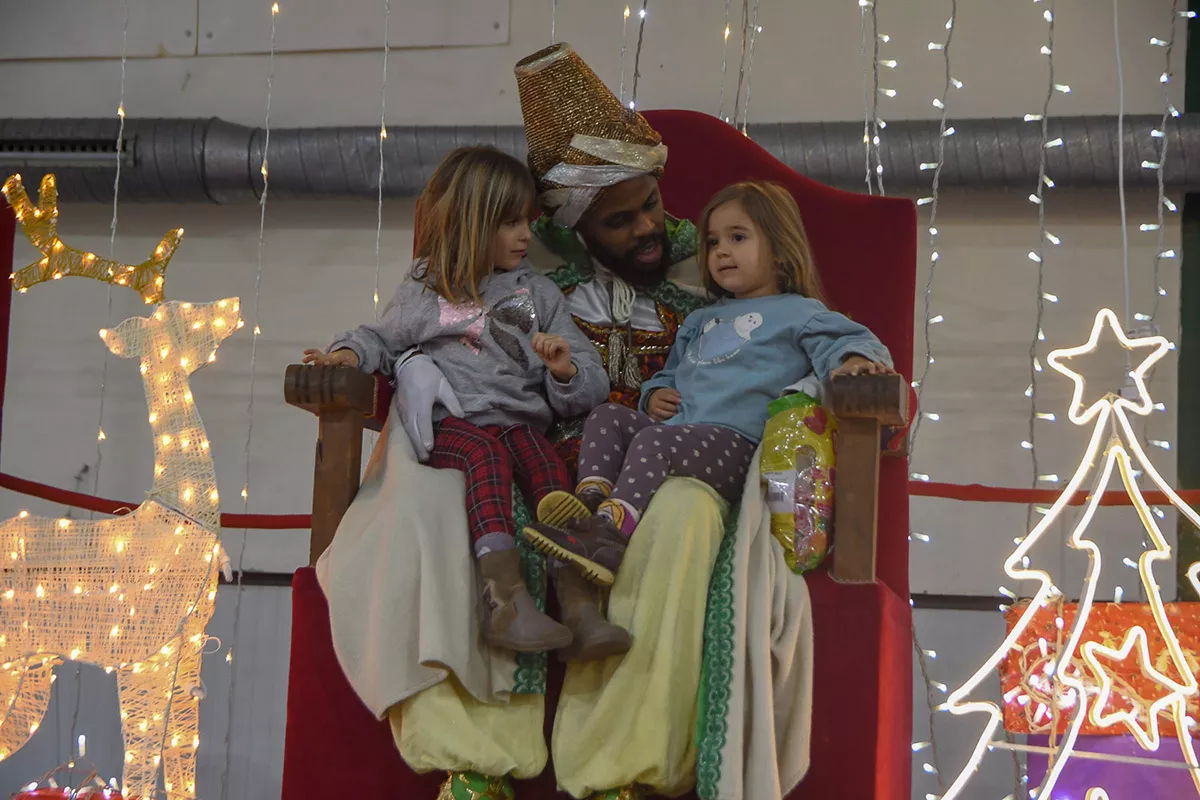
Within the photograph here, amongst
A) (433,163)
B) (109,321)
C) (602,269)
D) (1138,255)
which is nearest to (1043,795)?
(602,269)

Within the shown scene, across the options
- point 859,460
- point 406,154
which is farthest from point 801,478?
point 406,154

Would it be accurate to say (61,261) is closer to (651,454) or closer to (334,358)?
(334,358)

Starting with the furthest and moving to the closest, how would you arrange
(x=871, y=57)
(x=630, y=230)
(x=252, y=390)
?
(x=252, y=390)
(x=871, y=57)
(x=630, y=230)

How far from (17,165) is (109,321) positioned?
0.71 meters

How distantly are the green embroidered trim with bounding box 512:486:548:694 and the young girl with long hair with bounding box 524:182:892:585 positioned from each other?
0.13 meters

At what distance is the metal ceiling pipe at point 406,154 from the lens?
466 centimetres

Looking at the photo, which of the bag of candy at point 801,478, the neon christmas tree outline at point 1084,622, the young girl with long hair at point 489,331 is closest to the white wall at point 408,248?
the neon christmas tree outline at point 1084,622

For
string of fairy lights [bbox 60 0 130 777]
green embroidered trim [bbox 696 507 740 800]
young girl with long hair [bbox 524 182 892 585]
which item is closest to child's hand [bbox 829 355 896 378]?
young girl with long hair [bbox 524 182 892 585]

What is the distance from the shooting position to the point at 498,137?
4.96m

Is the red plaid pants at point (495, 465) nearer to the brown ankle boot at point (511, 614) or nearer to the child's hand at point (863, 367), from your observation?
the brown ankle boot at point (511, 614)

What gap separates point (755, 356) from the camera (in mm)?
2811

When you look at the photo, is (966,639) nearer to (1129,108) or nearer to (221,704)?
(1129,108)

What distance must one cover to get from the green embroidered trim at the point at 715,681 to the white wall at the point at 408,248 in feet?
8.91

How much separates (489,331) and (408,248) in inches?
100
